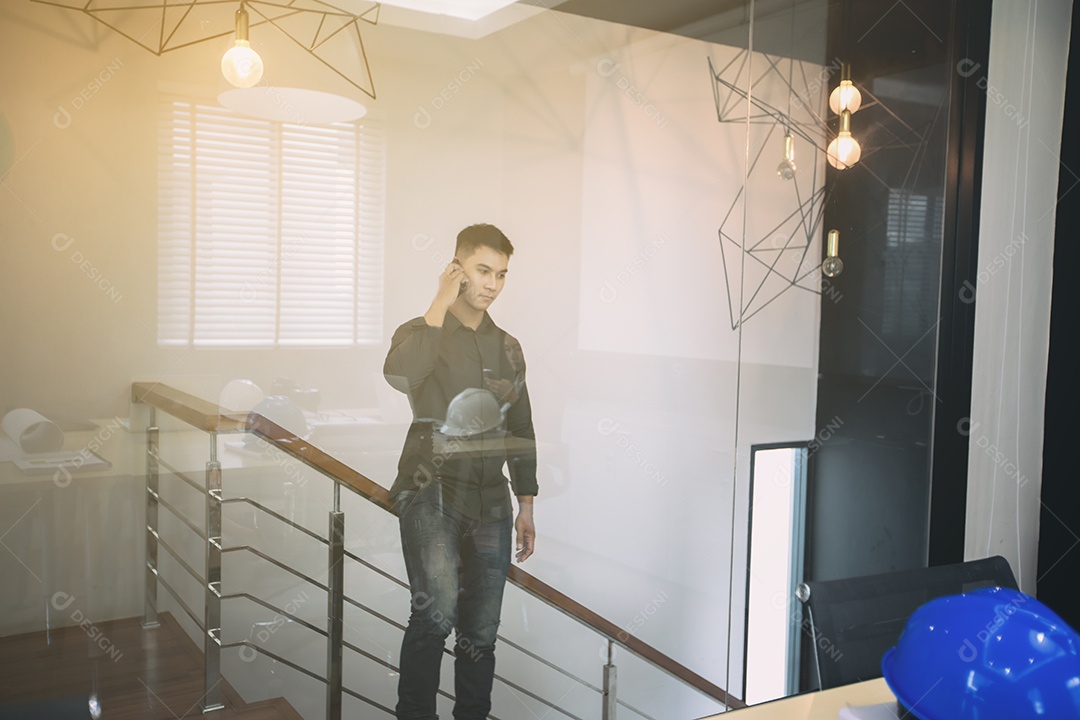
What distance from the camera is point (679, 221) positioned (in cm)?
255

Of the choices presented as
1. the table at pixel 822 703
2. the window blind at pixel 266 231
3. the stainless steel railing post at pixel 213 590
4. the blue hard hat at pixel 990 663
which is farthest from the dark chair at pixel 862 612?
the stainless steel railing post at pixel 213 590

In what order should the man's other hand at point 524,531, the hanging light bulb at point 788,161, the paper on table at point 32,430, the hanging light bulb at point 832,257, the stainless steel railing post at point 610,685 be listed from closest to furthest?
the paper on table at point 32,430
the man's other hand at point 524,531
the stainless steel railing post at point 610,685
the hanging light bulb at point 788,161
the hanging light bulb at point 832,257

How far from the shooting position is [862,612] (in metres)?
2.01

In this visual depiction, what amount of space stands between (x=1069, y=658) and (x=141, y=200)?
2.03 metres

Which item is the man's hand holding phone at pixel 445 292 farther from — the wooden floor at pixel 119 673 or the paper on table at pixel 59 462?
the wooden floor at pixel 119 673

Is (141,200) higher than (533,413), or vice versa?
(141,200)

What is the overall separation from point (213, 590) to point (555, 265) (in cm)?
118

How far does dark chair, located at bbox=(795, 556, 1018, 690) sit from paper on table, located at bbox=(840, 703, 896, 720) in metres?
0.17

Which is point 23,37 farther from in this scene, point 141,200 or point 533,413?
point 533,413

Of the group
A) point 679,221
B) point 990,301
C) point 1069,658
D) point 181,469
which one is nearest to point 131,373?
point 181,469

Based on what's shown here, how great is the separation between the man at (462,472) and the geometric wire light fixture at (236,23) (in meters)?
0.51

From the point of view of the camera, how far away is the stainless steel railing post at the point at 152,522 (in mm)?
1921

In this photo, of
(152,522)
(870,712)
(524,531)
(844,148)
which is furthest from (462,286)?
(844,148)

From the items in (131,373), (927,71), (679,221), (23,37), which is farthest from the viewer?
(927,71)
